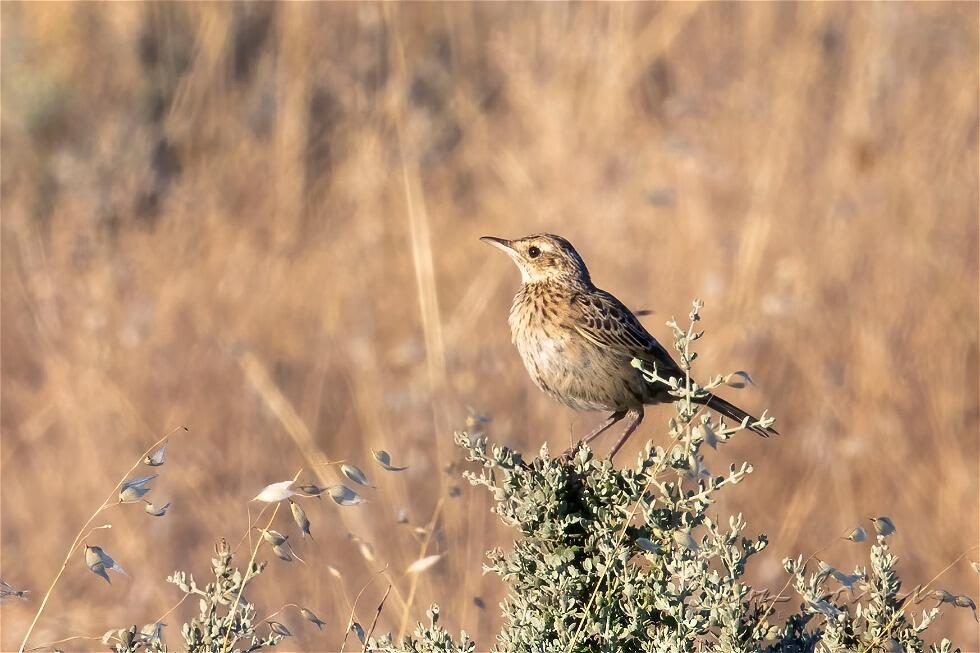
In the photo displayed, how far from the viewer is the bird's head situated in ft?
17.7

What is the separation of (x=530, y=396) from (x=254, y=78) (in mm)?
5062

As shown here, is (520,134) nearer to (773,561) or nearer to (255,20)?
(255,20)

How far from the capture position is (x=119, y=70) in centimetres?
A: 1062

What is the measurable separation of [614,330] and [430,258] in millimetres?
1095

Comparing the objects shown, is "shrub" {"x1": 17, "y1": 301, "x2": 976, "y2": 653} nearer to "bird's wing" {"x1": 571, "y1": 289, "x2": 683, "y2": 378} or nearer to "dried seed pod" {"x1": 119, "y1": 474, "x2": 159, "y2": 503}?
"dried seed pod" {"x1": 119, "y1": 474, "x2": 159, "y2": 503}

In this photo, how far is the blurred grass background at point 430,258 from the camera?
6637 millimetres

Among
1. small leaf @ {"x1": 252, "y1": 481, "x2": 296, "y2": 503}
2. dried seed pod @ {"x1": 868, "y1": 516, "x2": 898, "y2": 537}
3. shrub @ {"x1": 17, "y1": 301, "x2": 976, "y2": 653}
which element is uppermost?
dried seed pod @ {"x1": 868, "y1": 516, "x2": 898, "y2": 537}

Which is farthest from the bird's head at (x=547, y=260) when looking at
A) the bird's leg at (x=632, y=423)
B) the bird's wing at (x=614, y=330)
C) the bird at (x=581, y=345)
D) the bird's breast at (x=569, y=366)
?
the bird's leg at (x=632, y=423)

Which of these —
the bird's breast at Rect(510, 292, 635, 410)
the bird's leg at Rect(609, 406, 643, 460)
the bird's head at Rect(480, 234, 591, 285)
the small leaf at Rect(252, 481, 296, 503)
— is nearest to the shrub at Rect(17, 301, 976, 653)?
the small leaf at Rect(252, 481, 296, 503)

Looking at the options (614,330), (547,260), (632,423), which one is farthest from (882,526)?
(547,260)

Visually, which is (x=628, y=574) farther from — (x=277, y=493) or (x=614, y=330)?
(x=614, y=330)

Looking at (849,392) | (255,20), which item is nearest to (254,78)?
(255,20)

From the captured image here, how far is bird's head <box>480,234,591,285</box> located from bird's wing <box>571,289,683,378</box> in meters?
0.16

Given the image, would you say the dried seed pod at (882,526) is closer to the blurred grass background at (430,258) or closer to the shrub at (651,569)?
the shrub at (651,569)
